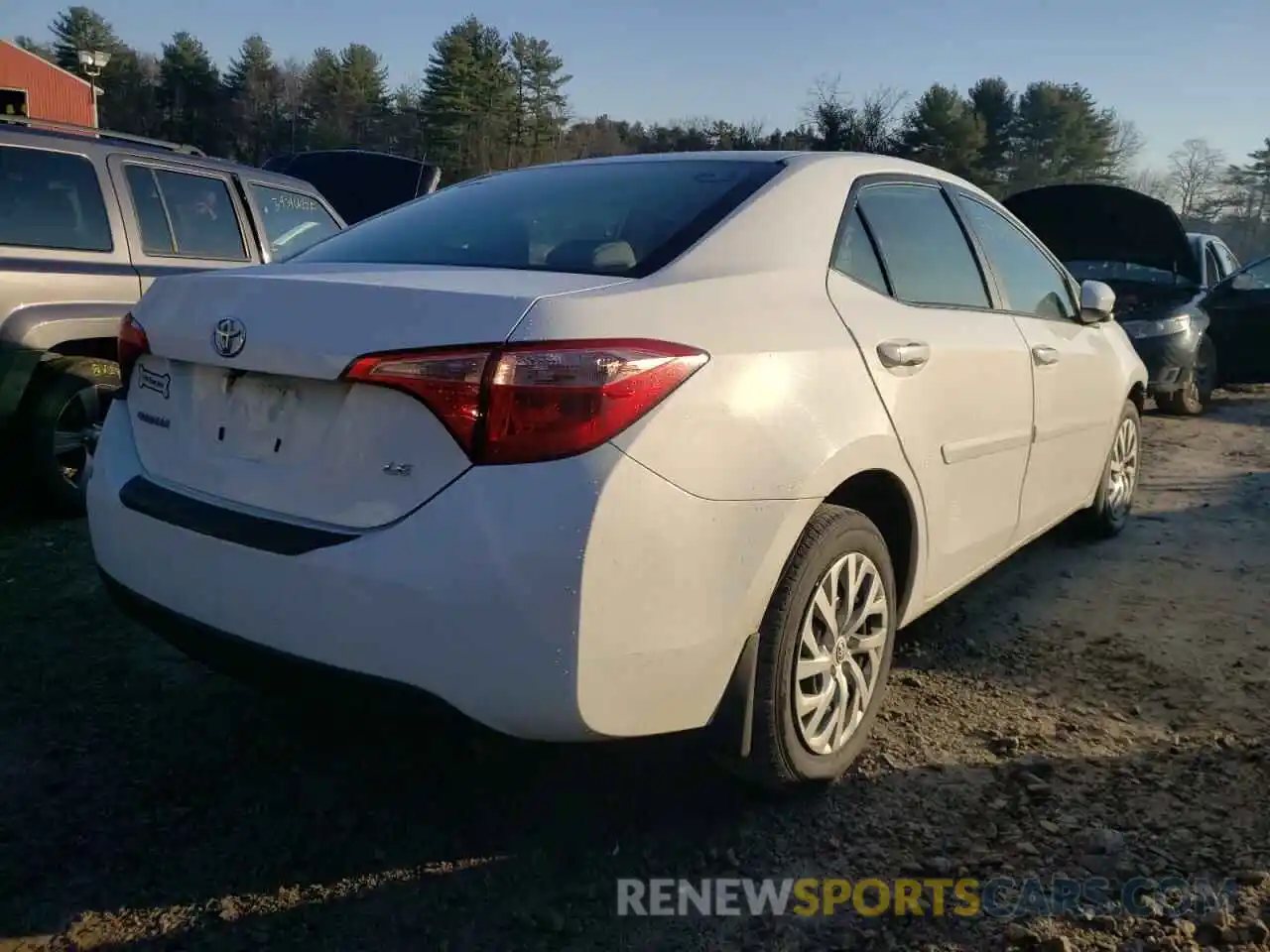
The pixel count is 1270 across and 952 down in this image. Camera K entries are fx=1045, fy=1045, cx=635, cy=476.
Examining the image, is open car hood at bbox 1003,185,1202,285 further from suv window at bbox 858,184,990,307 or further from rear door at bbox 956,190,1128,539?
suv window at bbox 858,184,990,307

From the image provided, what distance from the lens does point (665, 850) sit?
93.4 inches

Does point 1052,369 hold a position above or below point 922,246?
below

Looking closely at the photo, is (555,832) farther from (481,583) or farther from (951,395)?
(951,395)

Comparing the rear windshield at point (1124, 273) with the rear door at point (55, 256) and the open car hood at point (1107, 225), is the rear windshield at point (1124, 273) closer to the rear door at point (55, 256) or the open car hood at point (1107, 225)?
the open car hood at point (1107, 225)

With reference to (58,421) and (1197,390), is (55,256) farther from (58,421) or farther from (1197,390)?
(1197,390)

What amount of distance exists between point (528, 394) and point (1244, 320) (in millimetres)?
10152

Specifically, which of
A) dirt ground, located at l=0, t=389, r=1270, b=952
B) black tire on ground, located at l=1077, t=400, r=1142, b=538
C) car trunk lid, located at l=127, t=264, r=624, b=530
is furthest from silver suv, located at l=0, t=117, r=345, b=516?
black tire on ground, located at l=1077, t=400, r=1142, b=538

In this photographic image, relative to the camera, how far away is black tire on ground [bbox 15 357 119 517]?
15.2 ft

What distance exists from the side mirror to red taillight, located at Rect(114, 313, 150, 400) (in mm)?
3573

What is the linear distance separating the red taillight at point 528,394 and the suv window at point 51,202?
3.45 meters

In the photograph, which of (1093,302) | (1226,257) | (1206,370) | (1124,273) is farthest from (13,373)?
(1226,257)

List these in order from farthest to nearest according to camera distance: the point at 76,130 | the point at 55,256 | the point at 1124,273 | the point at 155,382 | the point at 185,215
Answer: the point at 1124,273, the point at 185,215, the point at 76,130, the point at 55,256, the point at 155,382

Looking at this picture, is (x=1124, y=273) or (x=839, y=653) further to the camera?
(x=1124, y=273)

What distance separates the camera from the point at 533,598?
189 cm
